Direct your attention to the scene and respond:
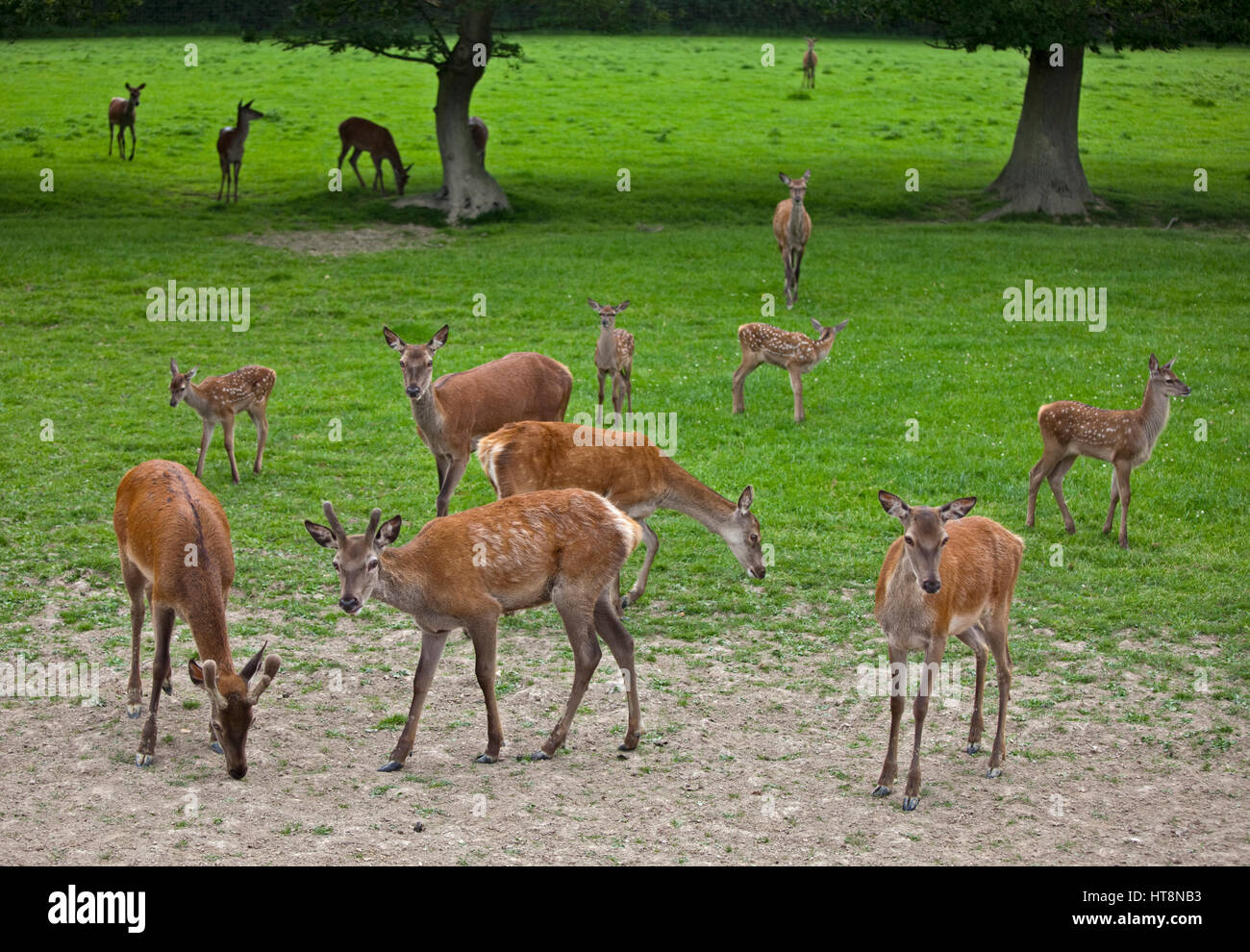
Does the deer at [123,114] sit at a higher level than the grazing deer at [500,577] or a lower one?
higher

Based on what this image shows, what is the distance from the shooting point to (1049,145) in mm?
26766

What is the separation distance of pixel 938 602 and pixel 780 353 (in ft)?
26.9

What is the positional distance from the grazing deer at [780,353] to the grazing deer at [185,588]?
8.07 meters

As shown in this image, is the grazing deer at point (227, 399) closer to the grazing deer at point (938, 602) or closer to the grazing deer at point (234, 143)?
the grazing deer at point (938, 602)

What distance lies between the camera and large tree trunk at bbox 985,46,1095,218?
86.7 ft

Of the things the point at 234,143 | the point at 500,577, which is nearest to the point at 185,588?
the point at 500,577

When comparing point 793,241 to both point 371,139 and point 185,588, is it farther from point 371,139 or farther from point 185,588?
point 185,588

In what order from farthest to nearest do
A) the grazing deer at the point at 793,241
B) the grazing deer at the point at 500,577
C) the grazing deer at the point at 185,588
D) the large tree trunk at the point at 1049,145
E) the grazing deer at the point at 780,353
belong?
the large tree trunk at the point at 1049,145 → the grazing deer at the point at 793,241 → the grazing deer at the point at 780,353 → the grazing deer at the point at 500,577 → the grazing deer at the point at 185,588

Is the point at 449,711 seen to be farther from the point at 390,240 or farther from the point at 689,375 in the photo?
the point at 390,240

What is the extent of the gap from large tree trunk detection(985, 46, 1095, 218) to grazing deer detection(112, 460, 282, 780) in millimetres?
21590

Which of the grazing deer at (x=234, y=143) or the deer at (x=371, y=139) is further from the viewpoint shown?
the deer at (x=371, y=139)

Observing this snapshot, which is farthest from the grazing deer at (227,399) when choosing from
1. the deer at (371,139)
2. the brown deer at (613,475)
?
the deer at (371,139)

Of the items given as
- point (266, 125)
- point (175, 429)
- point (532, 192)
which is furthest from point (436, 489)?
point (266, 125)

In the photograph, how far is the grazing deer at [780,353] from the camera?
50.7 ft
